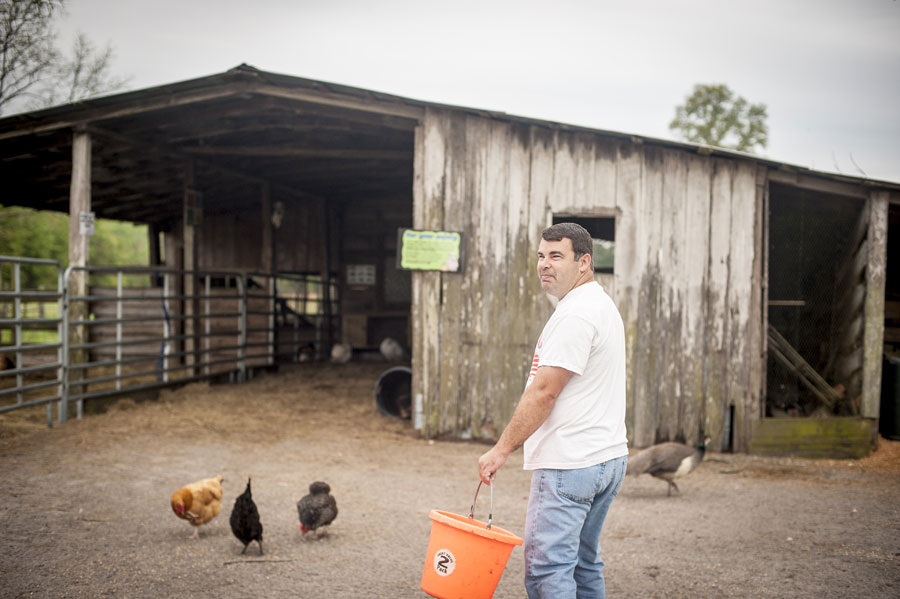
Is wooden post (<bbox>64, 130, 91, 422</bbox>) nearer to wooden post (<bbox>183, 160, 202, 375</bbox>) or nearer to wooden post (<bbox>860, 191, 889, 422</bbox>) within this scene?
wooden post (<bbox>183, 160, 202, 375</bbox>)

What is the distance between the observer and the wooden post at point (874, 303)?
269 inches

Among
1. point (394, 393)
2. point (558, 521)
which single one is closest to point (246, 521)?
point (558, 521)

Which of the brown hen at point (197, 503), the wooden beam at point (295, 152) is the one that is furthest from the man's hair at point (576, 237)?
the wooden beam at point (295, 152)

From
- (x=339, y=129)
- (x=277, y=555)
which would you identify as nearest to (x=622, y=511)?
(x=277, y=555)

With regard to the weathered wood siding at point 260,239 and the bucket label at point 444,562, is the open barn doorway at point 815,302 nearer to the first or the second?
the bucket label at point 444,562

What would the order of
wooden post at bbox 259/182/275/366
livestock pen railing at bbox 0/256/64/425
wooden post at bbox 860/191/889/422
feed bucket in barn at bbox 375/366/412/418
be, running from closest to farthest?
livestock pen railing at bbox 0/256/64/425
wooden post at bbox 860/191/889/422
feed bucket in barn at bbox 375/366/412/418
wooden post at bbox 259/182/275/366

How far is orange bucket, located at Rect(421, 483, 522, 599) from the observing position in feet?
7.50

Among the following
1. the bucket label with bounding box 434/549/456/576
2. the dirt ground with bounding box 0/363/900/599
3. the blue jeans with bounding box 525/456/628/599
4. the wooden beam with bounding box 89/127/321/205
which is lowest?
the dirt ground with bounding box 0/363/900/599

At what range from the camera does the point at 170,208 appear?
14.7 m

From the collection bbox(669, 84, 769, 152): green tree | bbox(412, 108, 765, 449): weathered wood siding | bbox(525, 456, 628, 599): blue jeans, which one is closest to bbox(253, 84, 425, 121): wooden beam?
bbox(412, 108, 765, 449): weathered wood siding

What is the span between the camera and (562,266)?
2447 millimetres

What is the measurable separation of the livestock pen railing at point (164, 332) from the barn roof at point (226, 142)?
184 centimetres

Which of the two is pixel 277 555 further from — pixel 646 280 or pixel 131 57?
pixel 131 57

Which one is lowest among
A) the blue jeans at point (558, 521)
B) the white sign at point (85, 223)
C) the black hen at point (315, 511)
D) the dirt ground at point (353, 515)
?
the dirt ground at point (353, 515)
